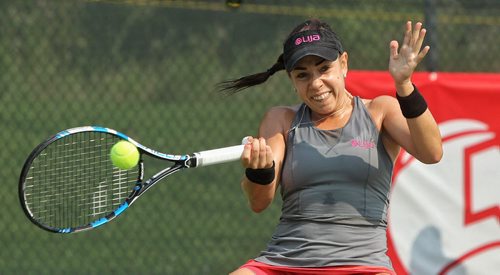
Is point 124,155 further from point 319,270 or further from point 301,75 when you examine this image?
point 319,270

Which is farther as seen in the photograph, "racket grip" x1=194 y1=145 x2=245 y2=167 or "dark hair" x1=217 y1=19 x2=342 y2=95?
"dark hair" x1=217 y1=19 x2=342 y2=95

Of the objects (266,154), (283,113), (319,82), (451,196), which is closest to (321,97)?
(319,82)

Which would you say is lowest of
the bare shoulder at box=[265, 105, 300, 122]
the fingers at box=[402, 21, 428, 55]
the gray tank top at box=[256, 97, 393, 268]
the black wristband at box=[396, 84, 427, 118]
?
the gray tank top at box=[256, 97, 393, 268]

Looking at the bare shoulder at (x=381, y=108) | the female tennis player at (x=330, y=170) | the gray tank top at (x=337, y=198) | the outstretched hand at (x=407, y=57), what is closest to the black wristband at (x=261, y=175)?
the female tennis player at (x=330, y=170)

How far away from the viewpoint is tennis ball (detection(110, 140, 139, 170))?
392 cm

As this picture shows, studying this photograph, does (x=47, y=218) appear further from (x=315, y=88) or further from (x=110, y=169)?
(x=315, y=88)

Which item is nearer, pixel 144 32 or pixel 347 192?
pixel 347 192

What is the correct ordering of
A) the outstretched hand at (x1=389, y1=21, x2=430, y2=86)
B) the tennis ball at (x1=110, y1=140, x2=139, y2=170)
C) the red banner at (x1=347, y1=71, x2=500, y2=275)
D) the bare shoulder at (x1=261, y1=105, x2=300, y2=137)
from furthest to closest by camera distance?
the red banner at (x1=347, y1=71, x2=500, y2=275)
the bare shoulder at (x1=261, y1=105, x2=300, y2=137)
the tennis ball at (x1=110, y1=140, x2=139, y2=170)
the outstretched hand at (x1=389, y1=21, x2=430, y2=86)

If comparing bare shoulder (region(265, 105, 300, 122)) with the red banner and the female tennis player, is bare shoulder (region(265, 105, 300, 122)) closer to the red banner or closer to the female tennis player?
the female tennis player

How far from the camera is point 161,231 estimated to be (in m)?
6.48

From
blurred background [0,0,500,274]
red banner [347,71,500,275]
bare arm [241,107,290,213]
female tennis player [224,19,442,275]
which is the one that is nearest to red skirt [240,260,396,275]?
female tennis player [224,19,442,275]

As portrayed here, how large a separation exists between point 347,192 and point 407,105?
44 centimetres

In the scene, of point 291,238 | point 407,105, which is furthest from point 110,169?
point 407,105

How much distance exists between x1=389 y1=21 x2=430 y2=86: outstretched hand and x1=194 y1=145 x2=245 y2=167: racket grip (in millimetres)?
668
